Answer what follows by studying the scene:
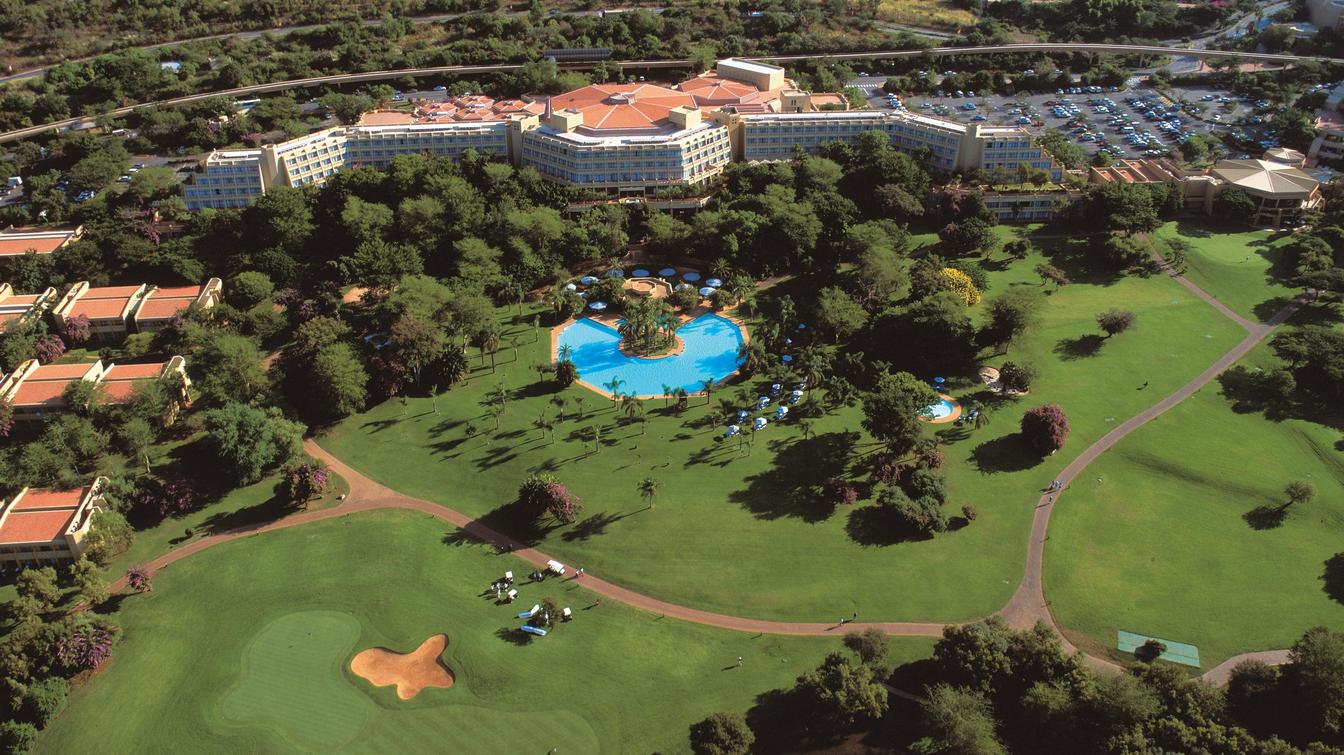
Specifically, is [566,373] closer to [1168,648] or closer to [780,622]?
[780,622]

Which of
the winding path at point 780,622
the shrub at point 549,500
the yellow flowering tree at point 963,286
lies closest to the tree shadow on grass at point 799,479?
the winding path at point 780,622

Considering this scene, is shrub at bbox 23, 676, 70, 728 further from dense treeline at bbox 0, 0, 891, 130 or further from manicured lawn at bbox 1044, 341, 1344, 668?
dense treeline at bbox 0, 0, 891, 130

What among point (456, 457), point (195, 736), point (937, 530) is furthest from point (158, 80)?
point (937, 530)

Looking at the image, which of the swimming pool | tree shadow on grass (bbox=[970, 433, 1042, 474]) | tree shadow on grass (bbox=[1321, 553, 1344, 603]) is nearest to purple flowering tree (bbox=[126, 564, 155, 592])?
the swimming pool

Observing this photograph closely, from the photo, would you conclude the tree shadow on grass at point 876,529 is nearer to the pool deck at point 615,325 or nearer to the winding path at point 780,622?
the winding path at point 780,622

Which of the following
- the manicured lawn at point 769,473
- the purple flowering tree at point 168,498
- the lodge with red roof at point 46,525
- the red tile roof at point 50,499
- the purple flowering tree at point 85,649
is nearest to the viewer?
the purple flowering tree at point 85,649

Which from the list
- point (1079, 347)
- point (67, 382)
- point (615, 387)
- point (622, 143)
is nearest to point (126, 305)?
point (67, 382)

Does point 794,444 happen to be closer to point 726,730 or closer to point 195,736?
point 726,730
